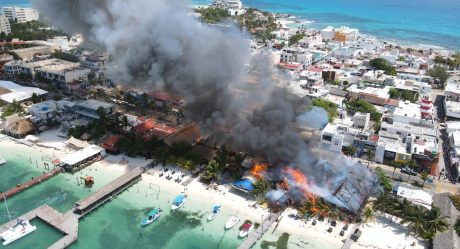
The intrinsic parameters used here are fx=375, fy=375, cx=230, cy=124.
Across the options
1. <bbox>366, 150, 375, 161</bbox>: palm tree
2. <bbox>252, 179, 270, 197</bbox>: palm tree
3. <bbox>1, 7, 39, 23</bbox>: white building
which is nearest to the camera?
<bbox>252, 179, 270, 197</bbox>: palm tree

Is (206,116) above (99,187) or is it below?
above

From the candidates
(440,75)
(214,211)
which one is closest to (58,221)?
(214,211)

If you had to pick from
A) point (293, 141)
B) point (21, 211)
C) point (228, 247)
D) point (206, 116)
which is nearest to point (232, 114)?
point (206, 116)

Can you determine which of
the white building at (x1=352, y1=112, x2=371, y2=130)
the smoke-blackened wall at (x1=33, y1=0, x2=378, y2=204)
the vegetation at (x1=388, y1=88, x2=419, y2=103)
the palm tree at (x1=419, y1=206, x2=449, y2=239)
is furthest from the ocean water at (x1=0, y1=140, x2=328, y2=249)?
the vegetation at (x1=388, y1=88, x2=419, y2=103)

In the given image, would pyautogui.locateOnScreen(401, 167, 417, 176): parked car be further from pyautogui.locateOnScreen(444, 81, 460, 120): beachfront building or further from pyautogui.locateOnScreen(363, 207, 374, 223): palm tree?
pyautogui.locateOnScreen(444, 81, 460, 120): beachfront building

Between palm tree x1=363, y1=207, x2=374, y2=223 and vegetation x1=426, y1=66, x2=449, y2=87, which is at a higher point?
vegetation x1=426, y1=66, x2=449, y2=87

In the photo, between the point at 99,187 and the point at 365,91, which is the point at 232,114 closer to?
the point at 99,187
